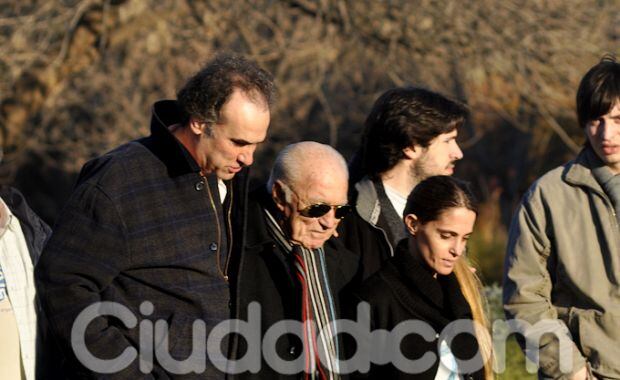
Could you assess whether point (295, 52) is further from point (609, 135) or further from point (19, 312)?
point (19, 312)

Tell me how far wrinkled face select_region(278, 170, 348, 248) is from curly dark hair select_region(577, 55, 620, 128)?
42.5 inches

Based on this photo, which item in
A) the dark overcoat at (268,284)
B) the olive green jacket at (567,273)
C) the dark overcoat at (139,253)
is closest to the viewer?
the dark overcoat at (139,253)

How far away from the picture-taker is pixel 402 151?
4816mm

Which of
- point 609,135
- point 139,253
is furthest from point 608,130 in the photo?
point 139,253

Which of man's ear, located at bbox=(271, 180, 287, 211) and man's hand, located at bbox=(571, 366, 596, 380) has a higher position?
man's ear, located at bbox=(271, 180, 287, 211)

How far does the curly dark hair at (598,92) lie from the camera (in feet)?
14.6

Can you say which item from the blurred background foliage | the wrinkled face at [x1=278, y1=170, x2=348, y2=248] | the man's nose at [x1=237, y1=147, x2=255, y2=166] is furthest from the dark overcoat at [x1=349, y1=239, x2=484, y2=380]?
the blurred background foliage

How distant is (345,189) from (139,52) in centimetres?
701

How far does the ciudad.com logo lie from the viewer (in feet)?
12.3

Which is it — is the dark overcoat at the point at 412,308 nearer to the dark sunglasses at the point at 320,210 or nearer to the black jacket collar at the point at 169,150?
the dark sunglasses at the point at 320,210

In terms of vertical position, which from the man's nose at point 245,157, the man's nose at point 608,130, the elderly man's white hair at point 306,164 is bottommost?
the man's nose at point 608,130

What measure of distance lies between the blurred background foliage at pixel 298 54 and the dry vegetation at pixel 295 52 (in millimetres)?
13

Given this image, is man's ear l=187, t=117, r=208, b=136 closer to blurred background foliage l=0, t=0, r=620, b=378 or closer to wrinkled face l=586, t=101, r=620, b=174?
wrinkled face l=586, t=101, r=620, b=174

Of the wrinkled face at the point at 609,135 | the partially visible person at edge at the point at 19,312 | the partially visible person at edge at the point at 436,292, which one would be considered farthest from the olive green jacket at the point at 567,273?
the partially visible person at edge at the point at 19,312
